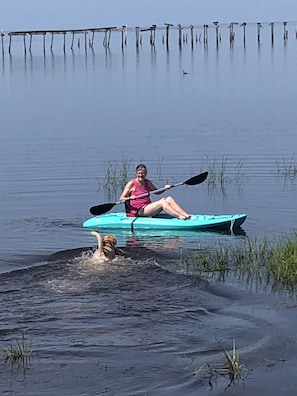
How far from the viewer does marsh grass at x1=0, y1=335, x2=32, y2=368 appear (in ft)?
27.7

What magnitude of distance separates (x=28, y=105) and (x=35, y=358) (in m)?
29.7

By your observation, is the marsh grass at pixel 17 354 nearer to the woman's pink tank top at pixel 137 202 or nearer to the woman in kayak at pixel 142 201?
the woman in kayak at pixel 142 201

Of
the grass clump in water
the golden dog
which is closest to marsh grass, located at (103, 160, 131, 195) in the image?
the golden dog

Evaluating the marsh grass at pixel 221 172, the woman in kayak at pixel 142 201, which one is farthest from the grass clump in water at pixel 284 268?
the marsh grass at pixel 221 172

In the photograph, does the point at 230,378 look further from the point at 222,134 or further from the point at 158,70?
the point at 158,70

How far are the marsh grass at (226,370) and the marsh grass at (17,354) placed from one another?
1597 millimetres

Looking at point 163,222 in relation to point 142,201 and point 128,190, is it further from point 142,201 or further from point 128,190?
point 128,190

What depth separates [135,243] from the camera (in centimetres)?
1471

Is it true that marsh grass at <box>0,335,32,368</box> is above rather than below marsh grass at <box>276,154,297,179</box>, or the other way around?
below

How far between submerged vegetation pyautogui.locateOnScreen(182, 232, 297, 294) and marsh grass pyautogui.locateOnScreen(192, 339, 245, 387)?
268 centimetres

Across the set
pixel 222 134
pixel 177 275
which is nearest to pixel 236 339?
pixel 177 275

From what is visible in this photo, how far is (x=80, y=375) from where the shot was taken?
8234 millimetres

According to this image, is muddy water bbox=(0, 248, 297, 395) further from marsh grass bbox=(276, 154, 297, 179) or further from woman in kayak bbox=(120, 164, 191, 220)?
marsh grass bbox=(276, 154, 297, 179)

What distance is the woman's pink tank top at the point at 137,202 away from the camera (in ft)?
52.1
